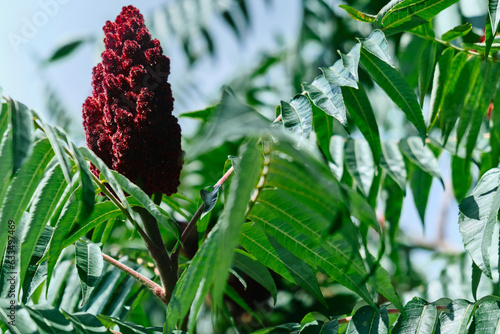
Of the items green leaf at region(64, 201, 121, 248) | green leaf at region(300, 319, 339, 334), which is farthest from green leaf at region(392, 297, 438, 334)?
green leaf at region(64, 201, 121, 248)

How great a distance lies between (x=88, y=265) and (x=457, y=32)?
3.60 feet

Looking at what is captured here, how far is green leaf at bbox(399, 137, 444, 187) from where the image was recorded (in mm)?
1701

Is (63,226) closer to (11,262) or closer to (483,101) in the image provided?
(11,262)

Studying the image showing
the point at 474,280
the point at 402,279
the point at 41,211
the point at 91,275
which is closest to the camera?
the point at 41,211

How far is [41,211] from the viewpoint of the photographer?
3.43ft

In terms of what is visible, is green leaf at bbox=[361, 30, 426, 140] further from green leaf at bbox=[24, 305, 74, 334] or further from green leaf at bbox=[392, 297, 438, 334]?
green leaf at bbox=[24, 305, 74, 334]

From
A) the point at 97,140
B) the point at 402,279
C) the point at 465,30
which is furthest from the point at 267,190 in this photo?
the point at 402,279

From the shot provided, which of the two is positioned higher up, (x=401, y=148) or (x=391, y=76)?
(x=391, y=76)

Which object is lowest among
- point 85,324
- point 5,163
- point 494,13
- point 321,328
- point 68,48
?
point 321,328

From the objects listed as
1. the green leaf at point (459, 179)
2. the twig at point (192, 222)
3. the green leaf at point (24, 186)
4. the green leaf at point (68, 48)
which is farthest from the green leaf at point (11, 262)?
the green leaf at point (68, 48)

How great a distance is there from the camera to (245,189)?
0.78 m

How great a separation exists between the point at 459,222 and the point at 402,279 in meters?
2.60

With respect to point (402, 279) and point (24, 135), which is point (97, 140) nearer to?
point (24, 135)

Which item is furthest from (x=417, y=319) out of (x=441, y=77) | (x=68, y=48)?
(x=68, y=48)
